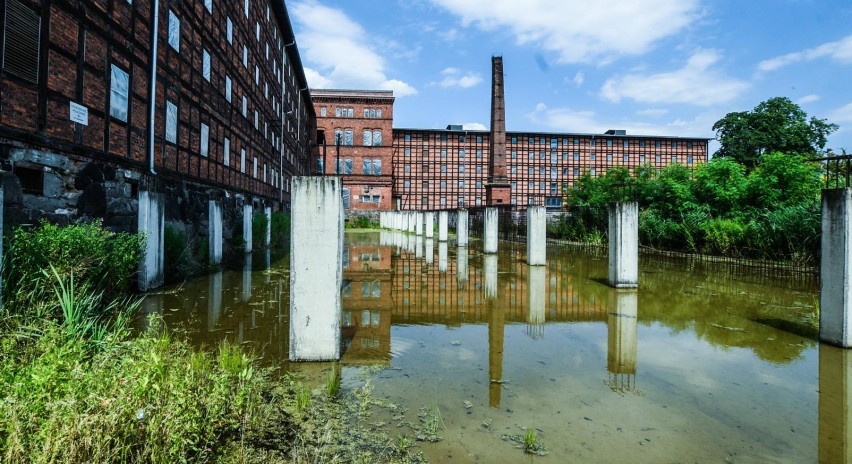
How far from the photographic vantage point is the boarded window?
278 inches

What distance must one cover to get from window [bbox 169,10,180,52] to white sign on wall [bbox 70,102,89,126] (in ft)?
16.4

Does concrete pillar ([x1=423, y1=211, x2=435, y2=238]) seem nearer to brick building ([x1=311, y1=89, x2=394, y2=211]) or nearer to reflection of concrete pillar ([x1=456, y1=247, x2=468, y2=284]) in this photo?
reflection of concrete pillar ([x1=456, y1=247, x2=468, y2=284])

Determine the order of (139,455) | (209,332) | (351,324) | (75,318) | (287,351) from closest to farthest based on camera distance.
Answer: (139,455)
(75,318)
(287,351)
(209,332)
(351,324)

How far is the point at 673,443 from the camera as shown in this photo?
119 inches

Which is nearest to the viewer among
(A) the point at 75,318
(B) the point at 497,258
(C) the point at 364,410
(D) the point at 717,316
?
(C) the point at 364,410

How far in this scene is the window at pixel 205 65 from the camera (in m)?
15.2

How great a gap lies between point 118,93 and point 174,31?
157 inches

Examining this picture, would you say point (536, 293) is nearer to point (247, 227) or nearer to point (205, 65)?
point (247, 227)

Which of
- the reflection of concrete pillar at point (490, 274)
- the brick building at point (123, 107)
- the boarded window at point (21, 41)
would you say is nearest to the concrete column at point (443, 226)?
the reflection of concrete pillar at point (490, 274)

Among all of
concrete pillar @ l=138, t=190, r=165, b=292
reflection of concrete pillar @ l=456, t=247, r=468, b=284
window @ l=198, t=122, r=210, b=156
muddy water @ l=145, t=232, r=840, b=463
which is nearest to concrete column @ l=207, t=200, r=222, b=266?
muddy water @ l=145, t=232, r=840, b=463

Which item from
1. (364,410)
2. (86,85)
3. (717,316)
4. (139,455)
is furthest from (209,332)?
(717,316)

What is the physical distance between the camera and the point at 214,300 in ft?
25.1

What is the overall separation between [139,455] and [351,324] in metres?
3.95

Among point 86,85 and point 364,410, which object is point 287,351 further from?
point 86,85
